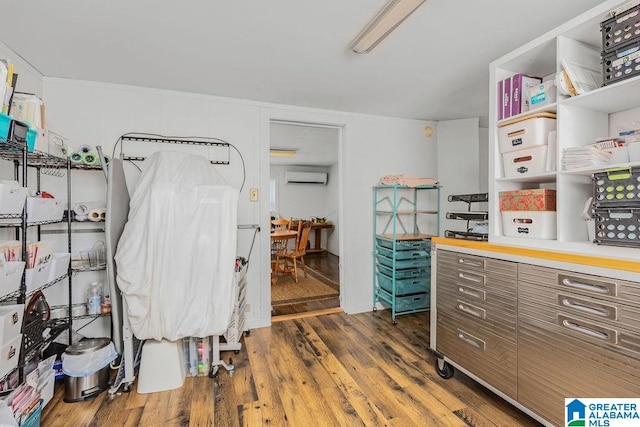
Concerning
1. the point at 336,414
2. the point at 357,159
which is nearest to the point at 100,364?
the point at 336,414

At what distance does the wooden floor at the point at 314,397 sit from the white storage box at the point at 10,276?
0.84 meters

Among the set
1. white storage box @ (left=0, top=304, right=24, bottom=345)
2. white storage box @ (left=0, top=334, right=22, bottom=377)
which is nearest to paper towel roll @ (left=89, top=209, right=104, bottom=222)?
white storage box @ (left=0, top=304, right=24, bottom=345)

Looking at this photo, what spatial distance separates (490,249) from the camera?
1.75 metres

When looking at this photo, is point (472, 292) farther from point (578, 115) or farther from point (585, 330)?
point (578, 115)

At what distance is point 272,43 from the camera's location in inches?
74.4

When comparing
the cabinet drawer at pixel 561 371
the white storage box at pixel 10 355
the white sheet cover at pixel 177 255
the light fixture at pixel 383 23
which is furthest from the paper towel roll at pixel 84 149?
the cabinet drawer at pixel 561 371

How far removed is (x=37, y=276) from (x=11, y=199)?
1.84ft

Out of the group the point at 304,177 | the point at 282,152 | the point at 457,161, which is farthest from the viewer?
the point at 304,177

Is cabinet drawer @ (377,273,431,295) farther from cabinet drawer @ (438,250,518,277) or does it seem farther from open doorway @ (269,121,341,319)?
cabinet drawer @ (438,250,518,277)

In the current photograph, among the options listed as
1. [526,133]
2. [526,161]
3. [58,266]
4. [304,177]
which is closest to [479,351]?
[526,161]

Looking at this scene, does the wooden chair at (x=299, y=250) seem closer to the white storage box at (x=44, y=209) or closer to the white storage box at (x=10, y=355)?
the white storage box at (x=44, y=209)

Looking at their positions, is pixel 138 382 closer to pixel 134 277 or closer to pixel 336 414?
pixel 134 277

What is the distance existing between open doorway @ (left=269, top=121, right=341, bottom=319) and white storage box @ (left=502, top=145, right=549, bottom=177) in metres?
1.94

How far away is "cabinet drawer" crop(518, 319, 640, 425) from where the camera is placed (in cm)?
120
